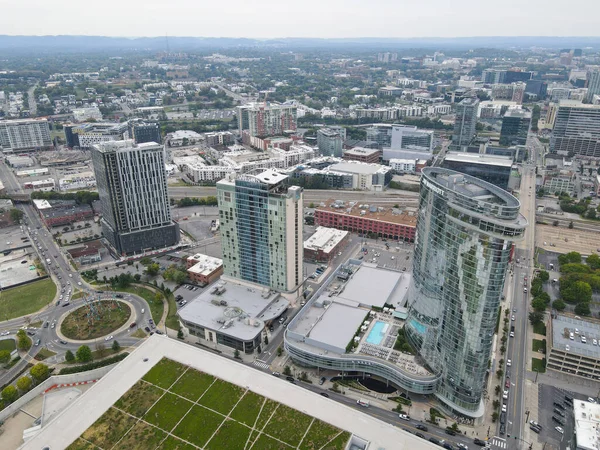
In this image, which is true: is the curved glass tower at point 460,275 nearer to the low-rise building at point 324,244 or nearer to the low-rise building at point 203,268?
the low-rise building at point 324,244

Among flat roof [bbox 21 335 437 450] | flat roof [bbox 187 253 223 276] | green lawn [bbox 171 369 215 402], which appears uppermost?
flat roof [bbox 21 335 437 450]

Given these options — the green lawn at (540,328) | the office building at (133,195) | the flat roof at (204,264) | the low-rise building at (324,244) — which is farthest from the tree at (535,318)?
the office building at (133,195)

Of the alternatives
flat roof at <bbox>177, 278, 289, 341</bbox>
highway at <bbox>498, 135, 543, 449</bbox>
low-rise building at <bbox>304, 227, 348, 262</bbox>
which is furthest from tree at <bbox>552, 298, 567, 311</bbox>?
flat roof at <bbox>177, 278, 289, 341</bbox>

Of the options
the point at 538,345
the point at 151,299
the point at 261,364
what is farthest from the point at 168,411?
the point at 538,345

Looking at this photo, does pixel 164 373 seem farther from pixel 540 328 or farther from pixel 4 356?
pixel 540 328

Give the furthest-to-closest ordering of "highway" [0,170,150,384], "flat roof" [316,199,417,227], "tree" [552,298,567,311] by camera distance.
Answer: "flat roof" [316,199,417,227]
"tree" [552,298,567,311]
"highway" [0,170,150,384]

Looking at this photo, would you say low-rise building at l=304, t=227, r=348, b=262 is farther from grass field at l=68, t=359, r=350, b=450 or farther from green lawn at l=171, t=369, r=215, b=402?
grass field at l=68, t=359, r=350, b=450
